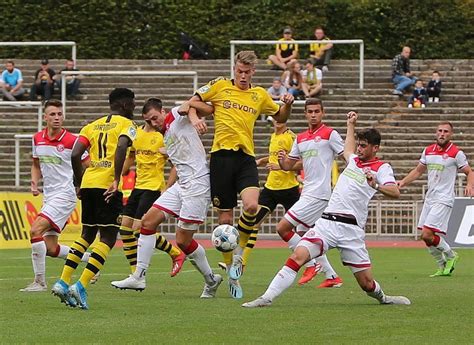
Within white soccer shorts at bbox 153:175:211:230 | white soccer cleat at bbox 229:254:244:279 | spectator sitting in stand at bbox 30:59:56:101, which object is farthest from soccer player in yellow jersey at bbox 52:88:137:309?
spectator sitting in stand at bbox 30:59:56:101

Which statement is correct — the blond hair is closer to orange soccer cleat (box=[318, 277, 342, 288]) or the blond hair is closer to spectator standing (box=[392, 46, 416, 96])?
orange soccer cleat (box=[318, 277, 342, 288])

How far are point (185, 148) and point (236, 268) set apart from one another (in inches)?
62.1

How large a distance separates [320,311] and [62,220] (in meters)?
4.58

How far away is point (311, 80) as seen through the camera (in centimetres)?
3962

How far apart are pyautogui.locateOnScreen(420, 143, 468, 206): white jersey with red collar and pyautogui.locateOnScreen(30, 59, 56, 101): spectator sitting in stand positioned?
68.1 feet

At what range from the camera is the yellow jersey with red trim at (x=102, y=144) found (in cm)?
1569

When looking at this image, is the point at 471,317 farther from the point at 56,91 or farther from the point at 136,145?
the point at 56,91

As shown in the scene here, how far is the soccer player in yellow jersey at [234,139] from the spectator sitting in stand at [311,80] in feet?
75.8

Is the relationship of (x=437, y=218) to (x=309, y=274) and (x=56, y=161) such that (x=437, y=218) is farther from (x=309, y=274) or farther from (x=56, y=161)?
(x=56, y=161)

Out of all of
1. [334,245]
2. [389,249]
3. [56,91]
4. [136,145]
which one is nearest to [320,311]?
[334,245]

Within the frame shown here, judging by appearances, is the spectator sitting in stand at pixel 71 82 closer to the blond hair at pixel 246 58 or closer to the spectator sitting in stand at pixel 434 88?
the spectator sitting in stand at pixel 434 88

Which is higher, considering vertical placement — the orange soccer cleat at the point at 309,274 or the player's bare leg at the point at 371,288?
the player's bare leg at the point at 371,288

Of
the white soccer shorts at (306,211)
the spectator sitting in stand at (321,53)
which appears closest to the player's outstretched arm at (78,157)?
the white soccer shorts at (306,211)

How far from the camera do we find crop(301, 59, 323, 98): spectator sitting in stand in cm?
3928
